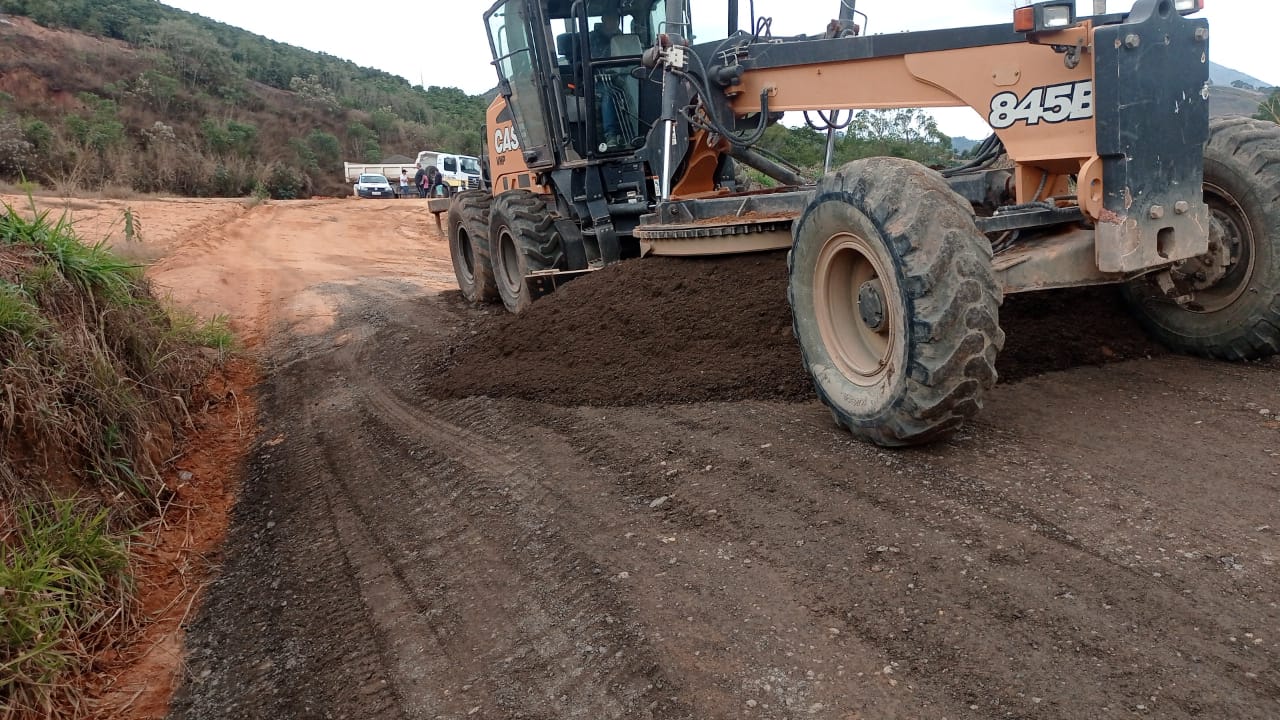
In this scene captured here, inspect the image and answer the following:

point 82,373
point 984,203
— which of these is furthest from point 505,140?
point 984,203

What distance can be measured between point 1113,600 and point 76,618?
3917 millimetres

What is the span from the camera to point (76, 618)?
12.4ft

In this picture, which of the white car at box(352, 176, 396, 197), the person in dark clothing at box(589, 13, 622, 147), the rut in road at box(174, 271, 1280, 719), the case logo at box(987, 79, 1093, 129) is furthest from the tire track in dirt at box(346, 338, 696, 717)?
the white car at box(352, 176, 396, 197)

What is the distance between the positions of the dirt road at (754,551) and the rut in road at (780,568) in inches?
0.5

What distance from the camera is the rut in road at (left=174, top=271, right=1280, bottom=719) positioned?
2.66m

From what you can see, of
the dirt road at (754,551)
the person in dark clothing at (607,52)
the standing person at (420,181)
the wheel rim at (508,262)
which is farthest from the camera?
the standing person at (420,181)

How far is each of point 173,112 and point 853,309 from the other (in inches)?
1507

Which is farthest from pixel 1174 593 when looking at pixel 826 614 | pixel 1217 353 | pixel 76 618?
pixel 76 618

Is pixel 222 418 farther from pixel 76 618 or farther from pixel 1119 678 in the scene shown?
pixel 1119 678

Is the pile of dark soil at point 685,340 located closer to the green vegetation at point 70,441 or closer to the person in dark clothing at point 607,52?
the green vegetation at point 70,441

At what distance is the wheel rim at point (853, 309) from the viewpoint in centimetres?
435

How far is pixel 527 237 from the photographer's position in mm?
8797

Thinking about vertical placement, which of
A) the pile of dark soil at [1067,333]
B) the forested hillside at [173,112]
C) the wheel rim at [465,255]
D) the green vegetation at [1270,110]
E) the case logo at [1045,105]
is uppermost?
the forested hillside at [173,112]

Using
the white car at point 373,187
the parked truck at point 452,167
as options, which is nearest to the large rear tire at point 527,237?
the parked truck at point 452,167
